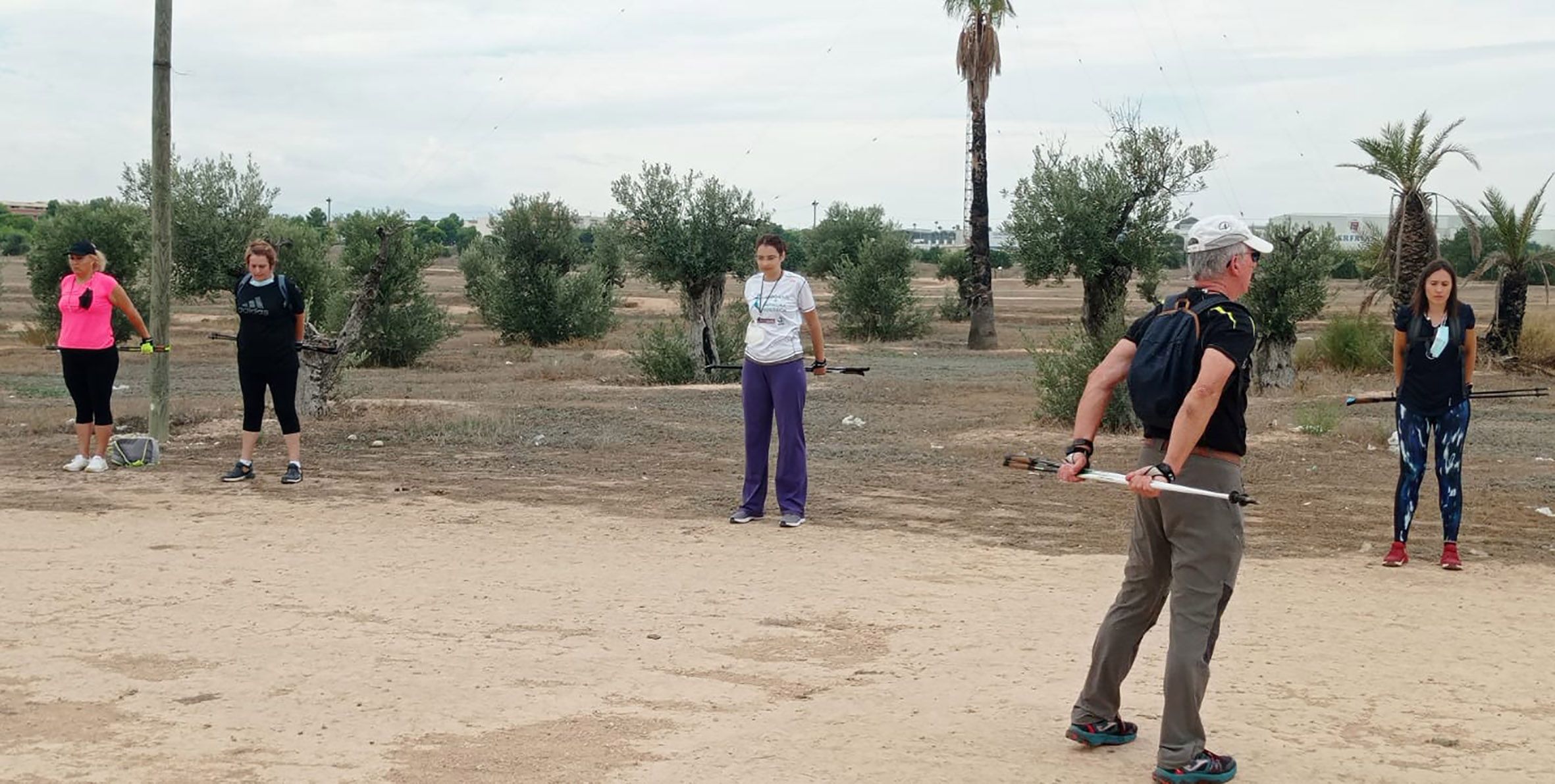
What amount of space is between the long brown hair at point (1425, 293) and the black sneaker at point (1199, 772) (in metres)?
4.96

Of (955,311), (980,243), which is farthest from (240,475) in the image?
(955,311)

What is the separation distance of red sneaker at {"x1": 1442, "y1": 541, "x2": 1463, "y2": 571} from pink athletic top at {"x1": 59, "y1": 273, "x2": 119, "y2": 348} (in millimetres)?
9397

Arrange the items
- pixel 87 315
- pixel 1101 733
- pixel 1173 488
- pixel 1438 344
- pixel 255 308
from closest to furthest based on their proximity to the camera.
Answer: pixel 1173 488 → pixel 1101 733 → pixel 1438 344 → pixel 255 308 → pixel 87 315

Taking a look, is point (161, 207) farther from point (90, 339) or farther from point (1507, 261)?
point (1507, 261)

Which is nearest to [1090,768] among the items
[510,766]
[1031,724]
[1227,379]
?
[1031,724]

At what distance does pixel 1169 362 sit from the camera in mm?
5012

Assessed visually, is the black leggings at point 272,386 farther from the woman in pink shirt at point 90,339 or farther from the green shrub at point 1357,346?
the green shrub at point 1357,346

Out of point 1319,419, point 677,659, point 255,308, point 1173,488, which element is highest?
point 255,308

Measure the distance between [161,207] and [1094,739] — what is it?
10959 millimetres

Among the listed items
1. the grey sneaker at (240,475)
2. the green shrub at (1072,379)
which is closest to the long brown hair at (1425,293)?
the green shrub at (1072,379)

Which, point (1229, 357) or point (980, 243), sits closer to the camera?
point (1229, 357)

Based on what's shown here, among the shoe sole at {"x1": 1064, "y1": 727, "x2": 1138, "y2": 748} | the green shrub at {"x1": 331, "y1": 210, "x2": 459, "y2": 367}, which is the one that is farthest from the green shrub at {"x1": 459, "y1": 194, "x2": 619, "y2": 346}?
the shoe sole at {"x1": 1064, "y1": 727, "x2": 1138, "y2": 748}

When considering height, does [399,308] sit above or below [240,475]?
above

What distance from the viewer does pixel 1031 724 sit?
18.7ft
